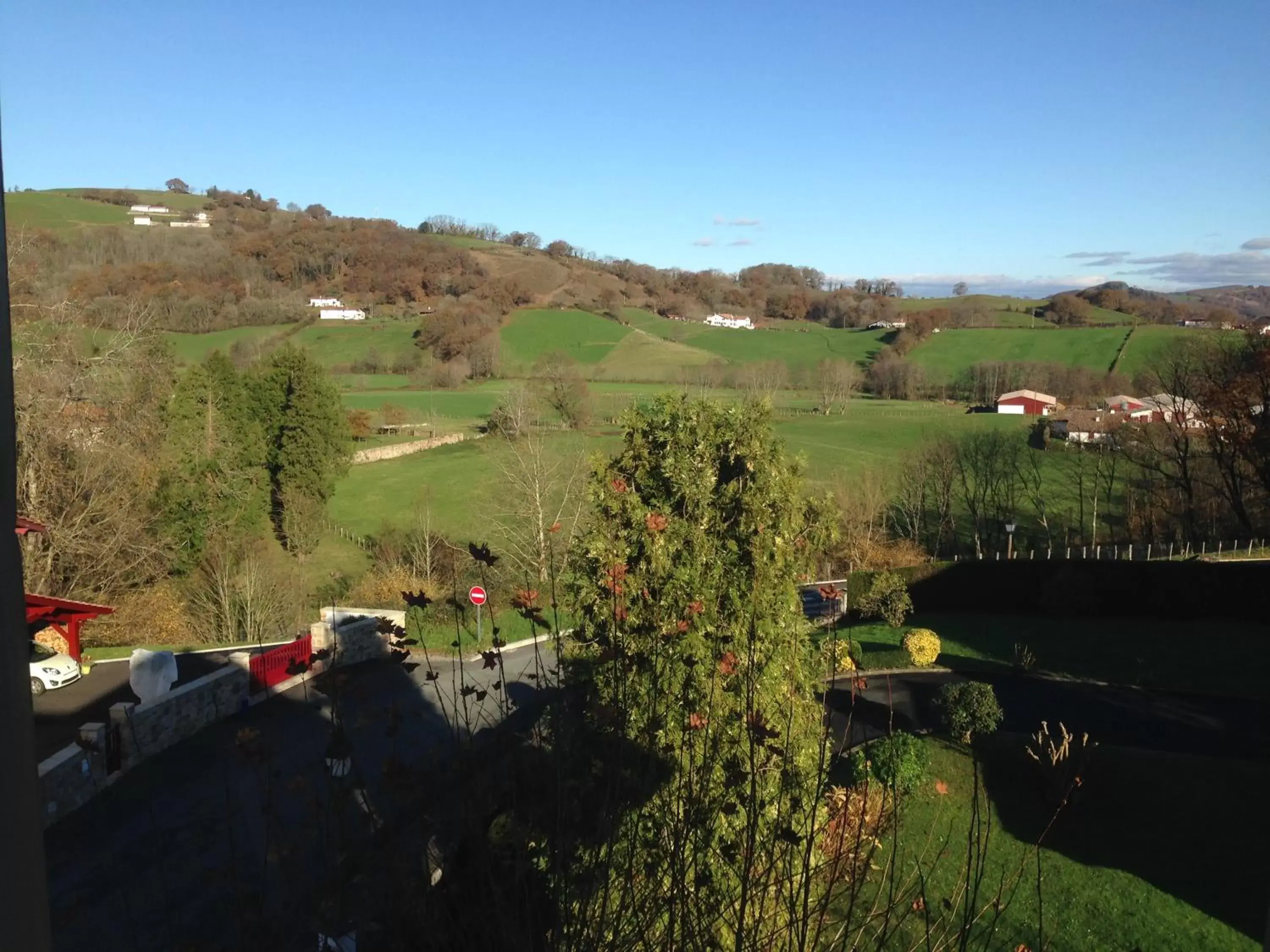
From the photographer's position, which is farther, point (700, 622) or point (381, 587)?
point (381, 587)

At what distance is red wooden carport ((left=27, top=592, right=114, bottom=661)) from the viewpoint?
9.74m

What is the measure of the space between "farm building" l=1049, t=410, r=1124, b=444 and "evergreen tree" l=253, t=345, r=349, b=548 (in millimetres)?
24129

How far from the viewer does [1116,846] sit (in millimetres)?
8406

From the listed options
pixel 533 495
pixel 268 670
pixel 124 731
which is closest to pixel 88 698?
pixel 268 670

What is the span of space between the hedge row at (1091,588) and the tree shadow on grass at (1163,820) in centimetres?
723

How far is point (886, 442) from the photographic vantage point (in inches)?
1368

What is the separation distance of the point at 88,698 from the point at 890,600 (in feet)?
44.4

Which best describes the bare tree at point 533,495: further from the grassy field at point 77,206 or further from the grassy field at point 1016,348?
the grassy field at point 77,206

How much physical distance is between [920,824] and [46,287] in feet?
56.8

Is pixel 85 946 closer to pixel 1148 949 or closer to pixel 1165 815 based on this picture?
pixel 1148 949

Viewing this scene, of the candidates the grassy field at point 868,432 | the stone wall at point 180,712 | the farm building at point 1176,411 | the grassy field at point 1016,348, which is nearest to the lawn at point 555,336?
the grassy field at point 868,432

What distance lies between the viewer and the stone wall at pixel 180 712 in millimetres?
8617


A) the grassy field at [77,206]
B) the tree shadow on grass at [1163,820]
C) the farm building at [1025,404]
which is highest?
the grassy field at [77,206]

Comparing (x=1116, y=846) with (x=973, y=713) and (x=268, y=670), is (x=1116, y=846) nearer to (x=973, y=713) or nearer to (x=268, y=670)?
(x=973, y=713)
